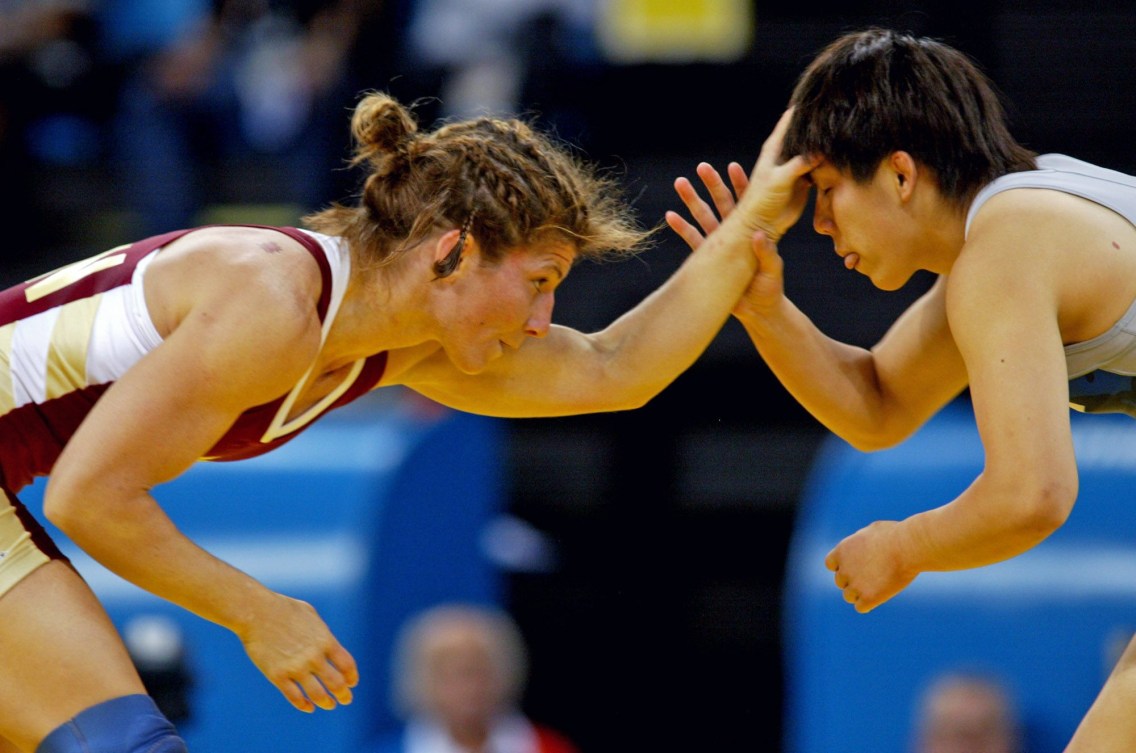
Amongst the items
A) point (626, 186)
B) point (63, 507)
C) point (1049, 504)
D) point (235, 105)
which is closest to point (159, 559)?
point (63, 507)

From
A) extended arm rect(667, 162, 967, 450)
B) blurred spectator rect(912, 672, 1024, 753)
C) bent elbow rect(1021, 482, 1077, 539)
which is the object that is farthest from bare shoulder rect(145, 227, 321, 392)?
blurred spectator rect(912, 672, 1024, 753)

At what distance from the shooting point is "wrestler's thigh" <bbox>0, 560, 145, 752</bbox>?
106 inches

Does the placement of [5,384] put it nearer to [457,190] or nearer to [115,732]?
[115,732]

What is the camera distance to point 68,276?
9.96 ft

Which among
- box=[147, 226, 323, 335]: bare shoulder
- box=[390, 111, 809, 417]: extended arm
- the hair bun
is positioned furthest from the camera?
box=[390, 111, 809, 417]: extended arm

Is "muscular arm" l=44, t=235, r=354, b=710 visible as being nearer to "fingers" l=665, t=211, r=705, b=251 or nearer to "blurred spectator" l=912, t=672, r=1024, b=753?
"fingers" l=665, t=211, r=705, b=251

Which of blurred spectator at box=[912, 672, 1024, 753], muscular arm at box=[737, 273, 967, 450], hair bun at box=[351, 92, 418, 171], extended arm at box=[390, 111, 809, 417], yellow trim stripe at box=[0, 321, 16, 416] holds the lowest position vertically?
blurred spectator at box=[912, 672, 1024, 753]

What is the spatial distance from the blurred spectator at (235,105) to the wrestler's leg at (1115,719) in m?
4.83

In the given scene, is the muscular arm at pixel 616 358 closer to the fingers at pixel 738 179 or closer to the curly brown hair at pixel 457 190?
the fingers at pixel 738 179

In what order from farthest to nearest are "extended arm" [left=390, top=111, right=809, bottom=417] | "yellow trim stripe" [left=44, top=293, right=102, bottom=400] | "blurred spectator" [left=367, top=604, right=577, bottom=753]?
"blurred spectator" [left=367, top=604, right=577, bottom=753], "extended arm" [left=390, top=111, right=809, bottom=417], "yellow trim stripe" [left=44, top=293, right=102, bottom=400]

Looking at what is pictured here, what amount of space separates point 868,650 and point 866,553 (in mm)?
1685

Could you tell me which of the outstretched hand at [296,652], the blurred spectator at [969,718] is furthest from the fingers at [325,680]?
the blurred spectator at [969,718]

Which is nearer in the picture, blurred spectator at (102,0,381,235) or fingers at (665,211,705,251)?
fingers at (665,211,705,251)

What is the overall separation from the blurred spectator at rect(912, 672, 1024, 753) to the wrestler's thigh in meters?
2.35
